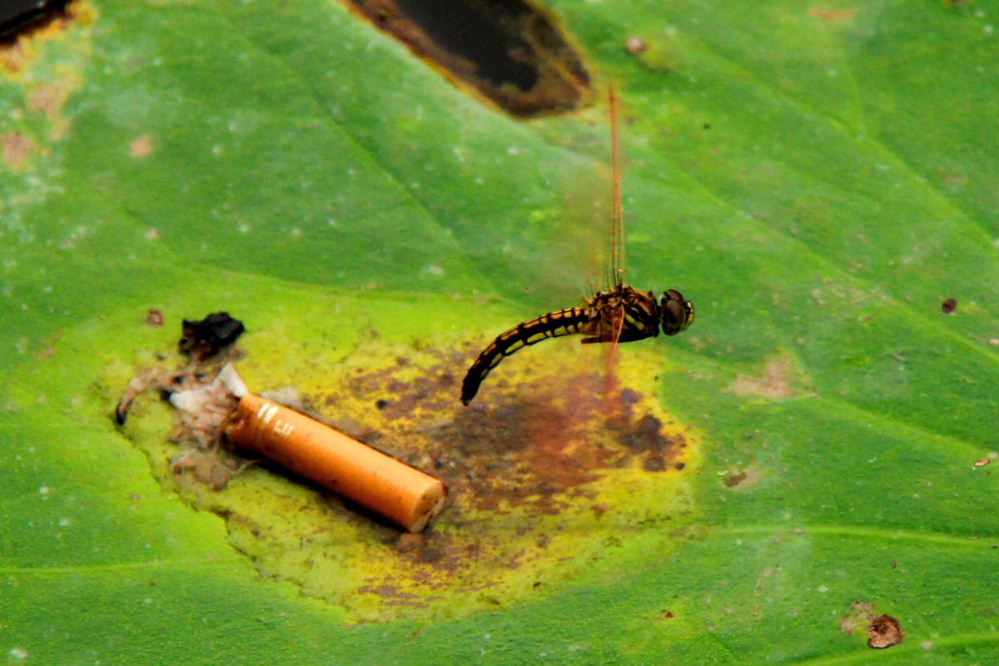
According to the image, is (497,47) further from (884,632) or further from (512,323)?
(884,632)

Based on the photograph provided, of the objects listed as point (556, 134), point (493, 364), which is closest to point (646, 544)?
point (493, 364)

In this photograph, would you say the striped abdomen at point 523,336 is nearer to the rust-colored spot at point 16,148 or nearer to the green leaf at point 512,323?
the green leaf at point 512,323

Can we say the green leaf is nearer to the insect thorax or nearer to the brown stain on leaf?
the brown stain on leaf

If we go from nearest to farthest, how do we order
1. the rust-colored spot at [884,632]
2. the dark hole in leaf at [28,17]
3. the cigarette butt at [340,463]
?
the rust-colored spot at [884,632]
the cigarette butt at [340,463]
the dark hole in leaf at [28,17]

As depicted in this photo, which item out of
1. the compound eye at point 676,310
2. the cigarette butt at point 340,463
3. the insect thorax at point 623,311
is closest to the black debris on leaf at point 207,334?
the cigarette butt at point 340,463

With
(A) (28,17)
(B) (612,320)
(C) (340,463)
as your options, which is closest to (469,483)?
(C) (340,463)

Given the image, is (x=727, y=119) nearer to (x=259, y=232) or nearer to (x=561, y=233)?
(x=561, y=233)
